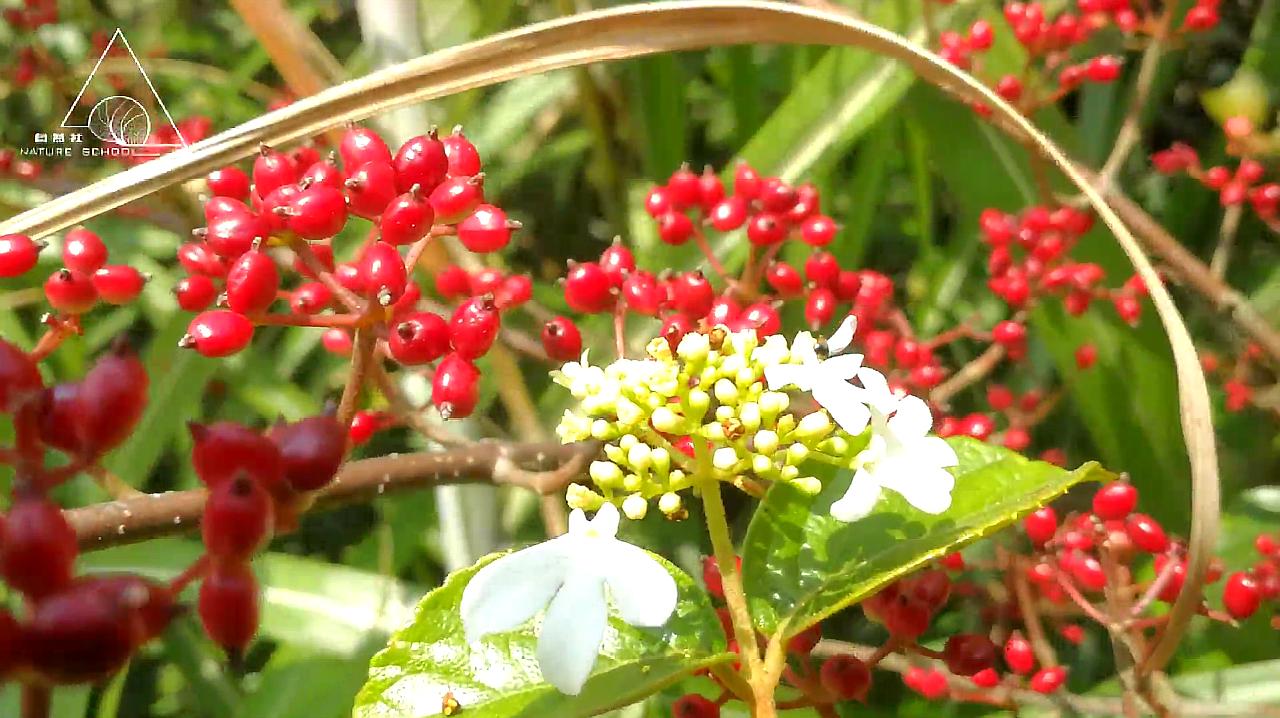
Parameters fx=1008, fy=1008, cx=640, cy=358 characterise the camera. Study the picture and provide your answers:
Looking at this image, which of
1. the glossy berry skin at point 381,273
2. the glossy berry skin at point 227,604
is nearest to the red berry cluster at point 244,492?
Result: the glossy berry skin at point 227,604

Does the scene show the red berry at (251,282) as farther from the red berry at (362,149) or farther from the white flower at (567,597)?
the white flower at (567,597)

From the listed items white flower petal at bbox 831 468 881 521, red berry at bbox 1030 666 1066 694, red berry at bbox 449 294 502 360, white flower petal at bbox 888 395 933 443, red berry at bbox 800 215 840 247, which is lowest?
red berry at bbox 1030 666 1066 694

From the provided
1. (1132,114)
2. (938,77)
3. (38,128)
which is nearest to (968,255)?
(1132,114)

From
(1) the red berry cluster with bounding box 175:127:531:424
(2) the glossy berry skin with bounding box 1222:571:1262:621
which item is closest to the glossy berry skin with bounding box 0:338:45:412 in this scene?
(1) the red berry cluster with bounding box 175:127:531:424

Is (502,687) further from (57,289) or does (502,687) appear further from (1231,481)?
(1231,481)

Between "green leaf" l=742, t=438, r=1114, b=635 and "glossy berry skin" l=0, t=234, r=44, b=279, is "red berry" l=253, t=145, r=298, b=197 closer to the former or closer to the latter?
"glossy berry skin" l=0, t=234, r=44, b=279

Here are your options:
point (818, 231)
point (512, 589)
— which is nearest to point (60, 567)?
point (512, 589)
